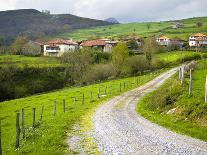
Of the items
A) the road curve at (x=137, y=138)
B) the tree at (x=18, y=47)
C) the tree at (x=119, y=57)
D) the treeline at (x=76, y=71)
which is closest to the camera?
the road curve at (x=137, y=138)

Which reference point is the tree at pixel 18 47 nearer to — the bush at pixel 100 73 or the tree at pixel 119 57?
the tree at pixel 119 57

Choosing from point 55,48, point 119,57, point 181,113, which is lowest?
point 181,113

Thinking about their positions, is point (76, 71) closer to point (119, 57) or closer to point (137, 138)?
point (119, 57)

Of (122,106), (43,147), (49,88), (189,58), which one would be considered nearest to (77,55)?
(49,88)

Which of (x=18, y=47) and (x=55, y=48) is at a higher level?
(x=18, y=47)

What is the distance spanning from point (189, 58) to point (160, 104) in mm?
104840

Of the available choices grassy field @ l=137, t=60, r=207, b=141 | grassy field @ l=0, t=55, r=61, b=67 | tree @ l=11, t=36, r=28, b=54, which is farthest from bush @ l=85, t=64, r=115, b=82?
tree @ l=11, t=36, r=28, b=54

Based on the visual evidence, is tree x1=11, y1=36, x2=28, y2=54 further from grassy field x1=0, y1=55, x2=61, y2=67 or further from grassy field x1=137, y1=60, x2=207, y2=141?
grassy field x1=137, y1=60, x2=207, y2=141

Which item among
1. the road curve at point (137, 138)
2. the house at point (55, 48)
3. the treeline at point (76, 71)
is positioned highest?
the house at point (55, 48)

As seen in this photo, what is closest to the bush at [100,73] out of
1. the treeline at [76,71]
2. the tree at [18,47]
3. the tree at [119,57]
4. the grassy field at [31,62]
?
the treeline at [76,71]

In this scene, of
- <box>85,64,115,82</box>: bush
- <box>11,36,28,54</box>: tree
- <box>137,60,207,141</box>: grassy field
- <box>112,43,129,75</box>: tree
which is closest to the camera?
<box>137,60,207,141</box>: grassy field

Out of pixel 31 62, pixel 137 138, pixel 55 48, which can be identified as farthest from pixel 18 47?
pixel 137 138

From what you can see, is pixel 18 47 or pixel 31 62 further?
pixel 18 47

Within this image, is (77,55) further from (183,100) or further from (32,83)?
(183,100)
